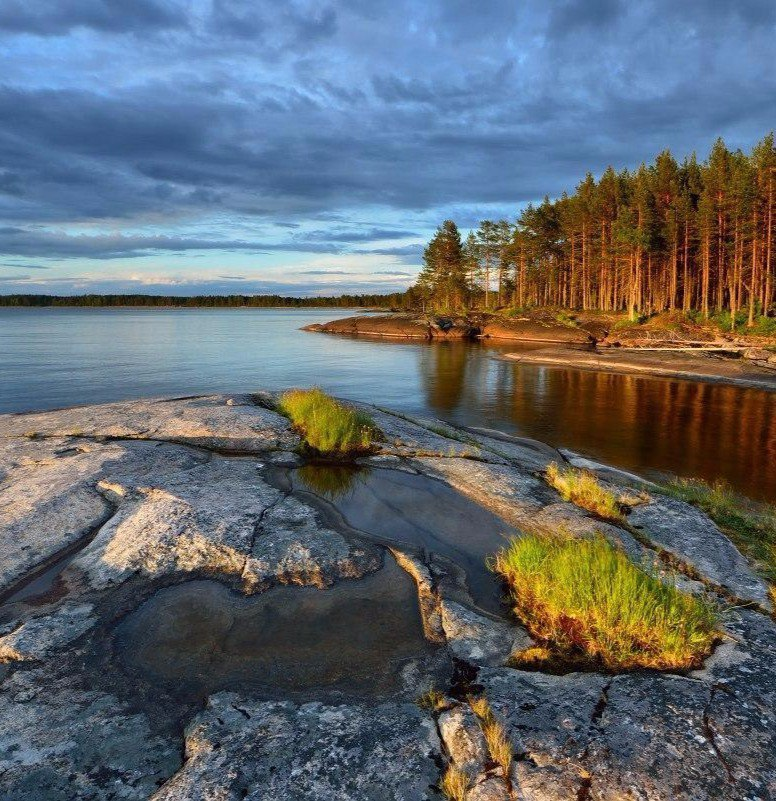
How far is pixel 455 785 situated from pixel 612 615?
2.17 m

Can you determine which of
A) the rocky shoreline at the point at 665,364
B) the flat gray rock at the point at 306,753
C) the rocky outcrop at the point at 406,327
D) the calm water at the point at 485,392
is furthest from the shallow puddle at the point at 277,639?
the rocky outcrop at the point at 406,327

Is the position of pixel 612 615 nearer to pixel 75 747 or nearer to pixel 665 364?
pixel 75 747

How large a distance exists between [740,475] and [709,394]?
16571mm

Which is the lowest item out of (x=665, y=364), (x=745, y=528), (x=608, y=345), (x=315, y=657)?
(x=665, y=364)

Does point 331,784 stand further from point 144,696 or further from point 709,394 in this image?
point 709,394

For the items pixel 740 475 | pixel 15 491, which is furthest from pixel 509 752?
pixel 740 475

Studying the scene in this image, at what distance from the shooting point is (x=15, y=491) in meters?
8.51

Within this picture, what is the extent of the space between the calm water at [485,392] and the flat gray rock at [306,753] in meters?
14.5

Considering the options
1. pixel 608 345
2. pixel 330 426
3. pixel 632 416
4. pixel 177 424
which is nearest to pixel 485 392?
pixel 632 416

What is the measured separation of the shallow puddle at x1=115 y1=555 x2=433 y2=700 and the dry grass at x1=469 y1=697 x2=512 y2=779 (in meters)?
0.74

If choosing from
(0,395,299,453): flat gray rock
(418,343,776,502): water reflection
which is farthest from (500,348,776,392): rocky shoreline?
(0,395,299,453): flat gray rock

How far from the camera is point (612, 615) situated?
15.9ft

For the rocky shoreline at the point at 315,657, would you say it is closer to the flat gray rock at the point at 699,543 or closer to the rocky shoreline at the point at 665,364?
the flat gray rock at the point at 699,543

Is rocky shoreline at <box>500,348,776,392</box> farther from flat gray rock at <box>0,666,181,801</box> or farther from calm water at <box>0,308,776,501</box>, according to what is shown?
flat gray rock at <box>0,666,181,801</box>
